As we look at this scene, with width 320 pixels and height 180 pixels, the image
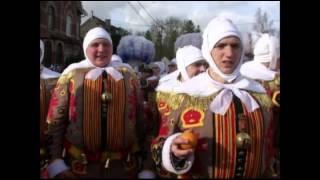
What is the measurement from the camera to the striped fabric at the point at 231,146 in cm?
165

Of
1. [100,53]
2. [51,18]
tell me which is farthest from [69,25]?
[100,53]

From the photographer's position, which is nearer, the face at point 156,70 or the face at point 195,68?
the face at point 195,68

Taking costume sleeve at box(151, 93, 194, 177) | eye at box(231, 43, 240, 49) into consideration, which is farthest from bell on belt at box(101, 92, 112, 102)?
eye at box(231, 43, 240, 49)

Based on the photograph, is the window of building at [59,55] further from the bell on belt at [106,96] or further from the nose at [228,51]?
the nose at [228,51]

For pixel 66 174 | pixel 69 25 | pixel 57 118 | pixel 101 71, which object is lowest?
pixel 66 174

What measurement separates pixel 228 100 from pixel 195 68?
269 mm

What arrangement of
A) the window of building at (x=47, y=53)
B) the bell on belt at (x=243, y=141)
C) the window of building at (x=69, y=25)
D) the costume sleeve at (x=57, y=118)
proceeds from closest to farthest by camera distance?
1. the window of building at (x=47, y=53)
2. the bell on belt at (x=243, y=141)
3. the window of building at (x=69, y=25)
4. the costume sleeve at (x=57, y=118)

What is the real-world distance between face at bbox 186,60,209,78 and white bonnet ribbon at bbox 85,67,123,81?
29 cm

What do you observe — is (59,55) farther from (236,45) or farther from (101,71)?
(236,45)

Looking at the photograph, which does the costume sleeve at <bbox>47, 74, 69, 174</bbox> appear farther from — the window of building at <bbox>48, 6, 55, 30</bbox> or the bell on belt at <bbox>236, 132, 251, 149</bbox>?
the bell on belt at <bbox>236, 132, 251, 149</bbox>

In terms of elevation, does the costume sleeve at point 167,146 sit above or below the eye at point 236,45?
below

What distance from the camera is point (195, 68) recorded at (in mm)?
1932

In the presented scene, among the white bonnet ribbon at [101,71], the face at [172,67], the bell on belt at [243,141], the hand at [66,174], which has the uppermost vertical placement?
the face at [172,67]

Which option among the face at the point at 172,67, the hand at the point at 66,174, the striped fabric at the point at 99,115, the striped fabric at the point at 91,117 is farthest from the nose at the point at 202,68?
the hand at the point at 66,174
